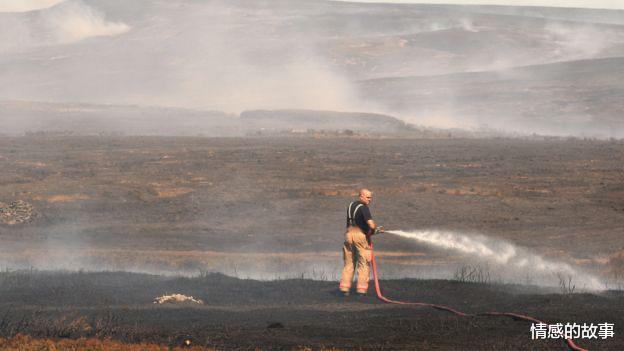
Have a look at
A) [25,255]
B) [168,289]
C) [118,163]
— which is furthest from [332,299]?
[118,163]

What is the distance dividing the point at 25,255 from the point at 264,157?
19.2m

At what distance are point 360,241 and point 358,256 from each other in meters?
0.26

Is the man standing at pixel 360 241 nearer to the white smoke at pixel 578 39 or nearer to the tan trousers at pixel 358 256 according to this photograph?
the tan trousers at pixel 358 256

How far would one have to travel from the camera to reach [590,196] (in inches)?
1293

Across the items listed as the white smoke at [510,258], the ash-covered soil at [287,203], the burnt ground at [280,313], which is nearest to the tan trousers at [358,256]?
the burnt ground at [280,313]

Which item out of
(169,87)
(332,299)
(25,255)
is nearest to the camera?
(332,299)

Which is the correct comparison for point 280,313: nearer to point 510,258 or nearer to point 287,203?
point 510,258

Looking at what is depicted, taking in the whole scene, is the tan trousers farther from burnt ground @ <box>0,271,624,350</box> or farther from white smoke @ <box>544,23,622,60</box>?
white smoke @ <box>544,23,622,60</box>

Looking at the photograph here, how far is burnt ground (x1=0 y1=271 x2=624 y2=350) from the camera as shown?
42.4ft

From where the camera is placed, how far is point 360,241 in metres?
17.8

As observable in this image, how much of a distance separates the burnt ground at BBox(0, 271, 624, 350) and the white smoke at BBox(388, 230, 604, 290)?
3713 millimetres

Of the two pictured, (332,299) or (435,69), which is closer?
(332,299)

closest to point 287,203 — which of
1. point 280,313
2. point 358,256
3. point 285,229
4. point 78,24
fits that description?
point 285,229

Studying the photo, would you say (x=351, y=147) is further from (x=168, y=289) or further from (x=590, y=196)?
(x=168, y=289)
